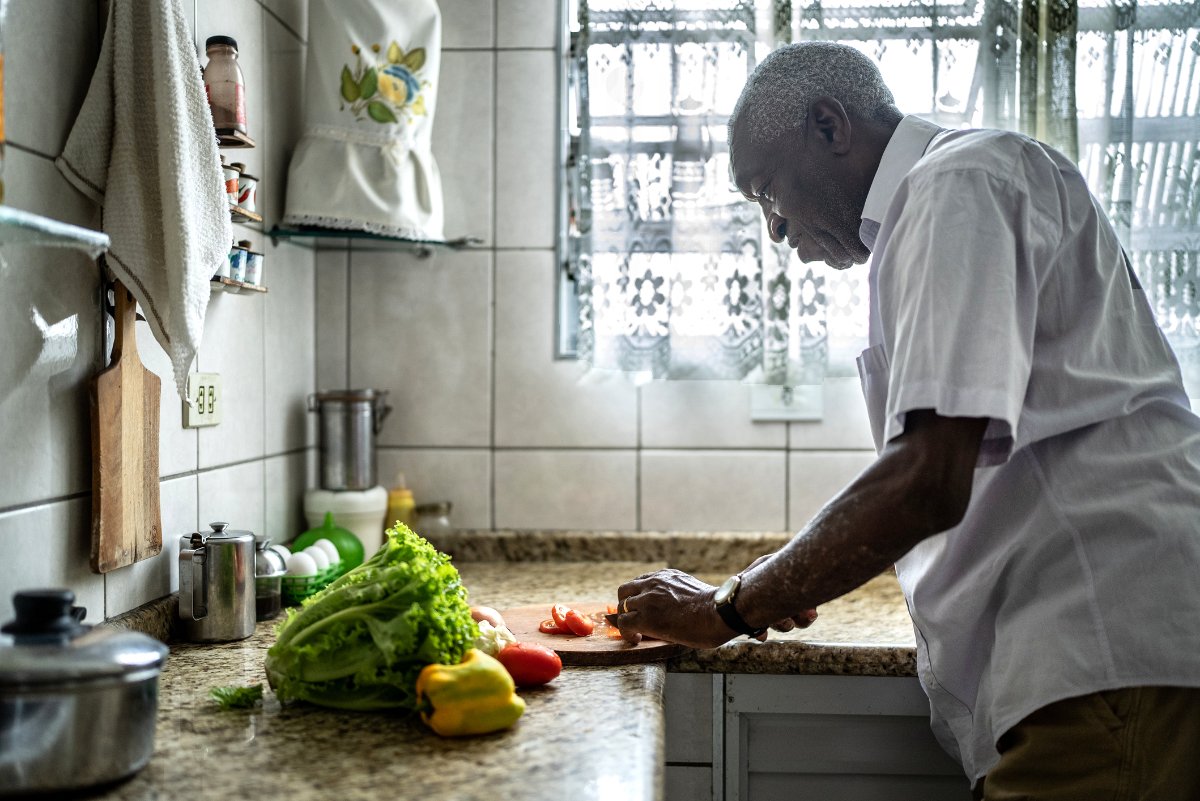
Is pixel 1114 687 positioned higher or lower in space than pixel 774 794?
higher

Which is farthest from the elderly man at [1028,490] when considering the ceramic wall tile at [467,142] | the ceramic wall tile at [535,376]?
the ceramic wall tile at [467,142]

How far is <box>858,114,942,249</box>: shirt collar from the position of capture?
4.03ft

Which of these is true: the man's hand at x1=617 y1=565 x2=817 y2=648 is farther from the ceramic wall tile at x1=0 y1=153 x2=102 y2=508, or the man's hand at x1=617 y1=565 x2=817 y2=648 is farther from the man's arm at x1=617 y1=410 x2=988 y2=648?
the ceramic wall tile at x1=0 y1=153 x2=102 y2=508

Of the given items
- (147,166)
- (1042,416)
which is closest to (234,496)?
(147,166)

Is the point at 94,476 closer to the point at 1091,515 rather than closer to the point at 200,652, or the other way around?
the point at 200,652

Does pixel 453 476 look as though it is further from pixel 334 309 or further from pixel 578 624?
pixel 578 624

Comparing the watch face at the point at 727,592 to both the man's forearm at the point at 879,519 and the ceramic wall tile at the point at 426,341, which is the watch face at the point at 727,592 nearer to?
the man's forearm at the point at 879,519

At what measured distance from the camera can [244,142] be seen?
1.51m

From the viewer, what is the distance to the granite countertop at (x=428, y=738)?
925 mm

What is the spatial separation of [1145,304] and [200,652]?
4.37 ft

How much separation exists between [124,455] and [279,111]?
93 cm

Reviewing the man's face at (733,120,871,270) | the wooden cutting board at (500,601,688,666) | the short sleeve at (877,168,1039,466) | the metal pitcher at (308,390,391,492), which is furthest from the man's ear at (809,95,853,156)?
the metal pitcher at (308,390,391,492)

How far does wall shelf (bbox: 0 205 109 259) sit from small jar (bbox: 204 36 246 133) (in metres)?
0.52

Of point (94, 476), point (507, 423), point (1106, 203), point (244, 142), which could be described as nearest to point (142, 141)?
point (244, 142)
